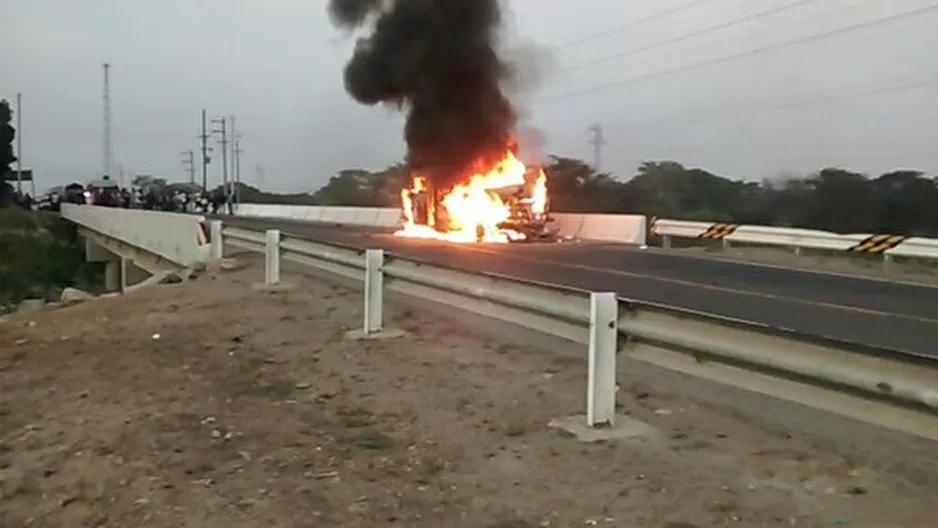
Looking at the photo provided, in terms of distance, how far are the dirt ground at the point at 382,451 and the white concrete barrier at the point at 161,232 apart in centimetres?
1322

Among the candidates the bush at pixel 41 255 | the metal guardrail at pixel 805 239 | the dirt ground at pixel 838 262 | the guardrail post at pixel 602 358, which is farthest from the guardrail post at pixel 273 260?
the bush at pixel 41 255

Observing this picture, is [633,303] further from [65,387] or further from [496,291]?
[65,387]

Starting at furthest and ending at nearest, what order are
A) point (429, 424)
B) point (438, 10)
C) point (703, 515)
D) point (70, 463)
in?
point (438, 10)
point (429, 424)
point (70, 463)
point (703, 515)

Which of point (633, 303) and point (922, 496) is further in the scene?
point (633, 303)

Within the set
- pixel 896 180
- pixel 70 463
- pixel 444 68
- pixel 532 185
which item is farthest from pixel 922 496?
pixel 896 180

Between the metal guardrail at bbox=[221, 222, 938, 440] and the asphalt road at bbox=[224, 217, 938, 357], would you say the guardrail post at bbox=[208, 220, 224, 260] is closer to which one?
the asphalt road at bbox=[224, 217, 938, 357]

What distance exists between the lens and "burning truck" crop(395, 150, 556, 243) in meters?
31.6

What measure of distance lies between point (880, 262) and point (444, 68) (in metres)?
17.3

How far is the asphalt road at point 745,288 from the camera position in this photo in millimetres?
11875

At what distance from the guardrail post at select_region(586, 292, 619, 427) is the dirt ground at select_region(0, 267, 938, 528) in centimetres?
32

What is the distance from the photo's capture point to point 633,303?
6.68 meters

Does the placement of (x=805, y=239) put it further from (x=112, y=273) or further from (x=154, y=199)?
(x=154, y=199)

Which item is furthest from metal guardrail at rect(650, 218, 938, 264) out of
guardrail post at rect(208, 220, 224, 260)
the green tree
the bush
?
the green tree

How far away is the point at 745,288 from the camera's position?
16.5 m
